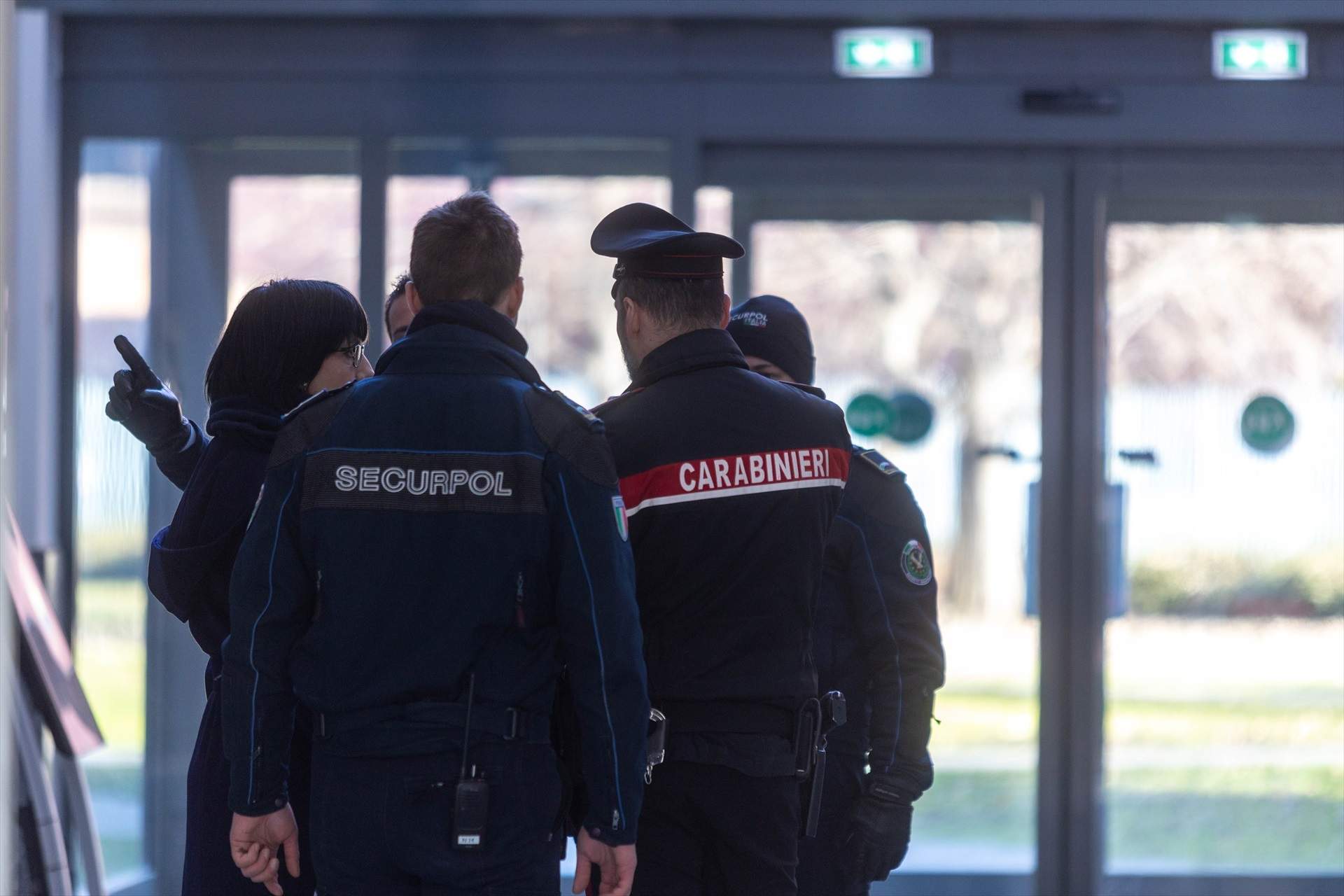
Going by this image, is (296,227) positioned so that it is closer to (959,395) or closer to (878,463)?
(959,395)

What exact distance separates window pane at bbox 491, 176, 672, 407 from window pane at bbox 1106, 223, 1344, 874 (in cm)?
155

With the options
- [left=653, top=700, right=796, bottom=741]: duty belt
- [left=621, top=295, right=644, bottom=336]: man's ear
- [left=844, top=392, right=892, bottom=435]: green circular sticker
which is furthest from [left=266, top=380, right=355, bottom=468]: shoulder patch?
[left=844, top=392, right=892, bottom=435]: green circular sticker

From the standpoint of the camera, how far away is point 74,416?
14.5 ft

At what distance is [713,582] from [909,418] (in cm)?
237

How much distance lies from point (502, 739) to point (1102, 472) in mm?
2893

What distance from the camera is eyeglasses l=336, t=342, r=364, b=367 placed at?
2.37 meters

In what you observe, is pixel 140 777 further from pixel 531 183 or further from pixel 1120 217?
pixel 1120 217

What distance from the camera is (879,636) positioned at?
8.70 feet

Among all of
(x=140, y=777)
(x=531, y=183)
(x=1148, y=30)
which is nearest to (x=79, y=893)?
(x=140, y=777)

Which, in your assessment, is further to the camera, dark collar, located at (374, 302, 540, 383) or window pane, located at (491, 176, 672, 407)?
window pane, located at (491, 176, 672, 407)

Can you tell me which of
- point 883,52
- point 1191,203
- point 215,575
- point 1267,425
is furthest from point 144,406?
point 1267,425

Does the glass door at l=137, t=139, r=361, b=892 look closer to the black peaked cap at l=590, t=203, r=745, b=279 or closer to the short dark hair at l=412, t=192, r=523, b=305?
the black peaked cap at l=590, t=203, r=745, b=279

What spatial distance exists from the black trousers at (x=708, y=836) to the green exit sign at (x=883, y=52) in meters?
2.71

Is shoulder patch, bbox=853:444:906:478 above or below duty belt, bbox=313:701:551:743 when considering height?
above
